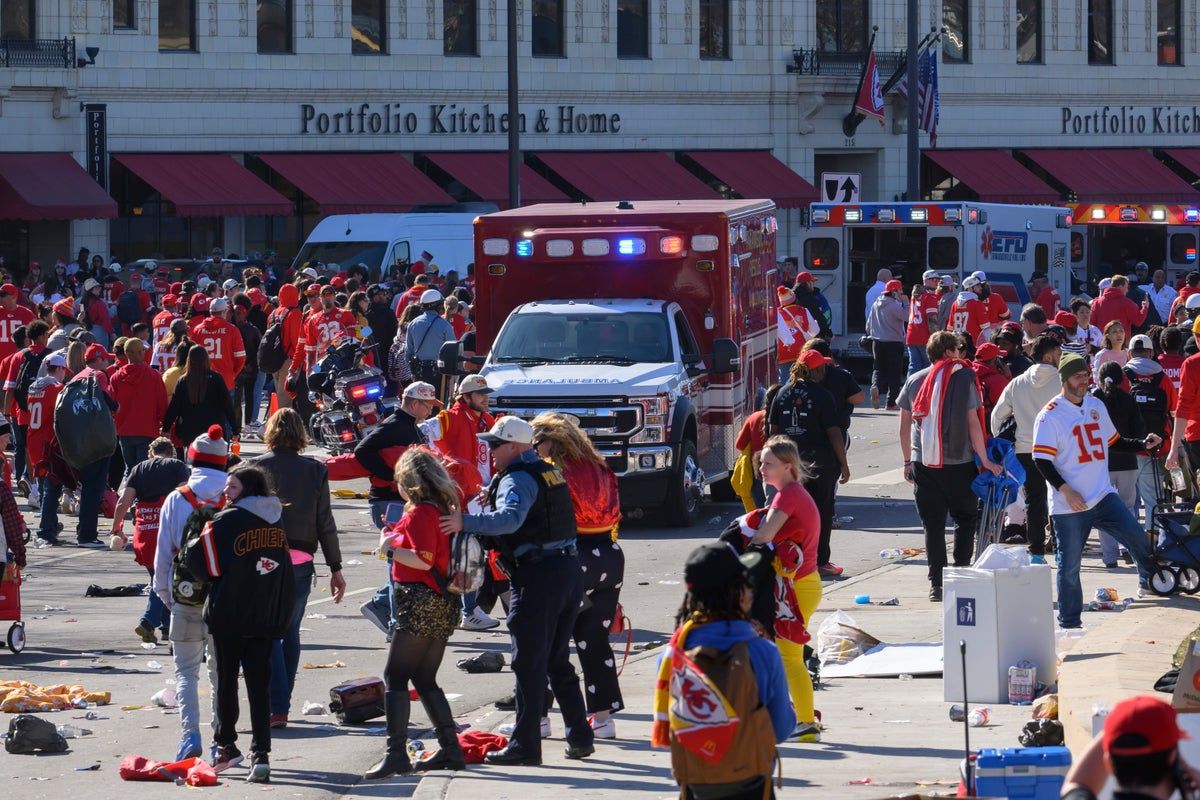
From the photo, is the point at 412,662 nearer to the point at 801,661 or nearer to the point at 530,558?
the point at 530,558

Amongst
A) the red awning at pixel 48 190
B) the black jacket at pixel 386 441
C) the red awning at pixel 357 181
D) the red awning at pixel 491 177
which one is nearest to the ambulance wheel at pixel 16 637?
the black jacket at pixel 386 441

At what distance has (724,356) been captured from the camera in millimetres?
17594

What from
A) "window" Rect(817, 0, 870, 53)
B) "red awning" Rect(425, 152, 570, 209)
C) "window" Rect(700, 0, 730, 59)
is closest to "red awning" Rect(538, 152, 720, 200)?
"red awning" Rect(425, 152, 570, 209)

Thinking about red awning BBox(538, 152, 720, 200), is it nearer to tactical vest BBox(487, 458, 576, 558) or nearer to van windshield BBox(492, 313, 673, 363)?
van windshield BBox(492, 313, 673, 363)

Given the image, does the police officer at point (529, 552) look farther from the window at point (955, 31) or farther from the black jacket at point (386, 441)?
the window at point (955, 31)

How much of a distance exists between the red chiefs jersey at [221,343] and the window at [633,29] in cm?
2775

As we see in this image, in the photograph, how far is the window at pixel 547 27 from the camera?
46.8 metres

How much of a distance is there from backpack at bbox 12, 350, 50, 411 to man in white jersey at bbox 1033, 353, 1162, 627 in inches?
392

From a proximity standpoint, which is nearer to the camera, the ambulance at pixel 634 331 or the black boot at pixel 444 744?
the black boot at pixel 444 744

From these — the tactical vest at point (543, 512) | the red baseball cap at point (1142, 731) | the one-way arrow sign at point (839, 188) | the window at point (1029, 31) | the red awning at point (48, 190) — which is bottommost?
the red baseball cap at point (1142, 731)

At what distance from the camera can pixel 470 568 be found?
31.0 feet

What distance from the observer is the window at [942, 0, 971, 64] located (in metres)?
53.2

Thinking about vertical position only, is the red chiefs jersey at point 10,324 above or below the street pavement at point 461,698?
above

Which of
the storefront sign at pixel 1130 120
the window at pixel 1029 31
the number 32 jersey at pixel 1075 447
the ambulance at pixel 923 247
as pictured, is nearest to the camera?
the number 32 jersey at pixel 1075 447
